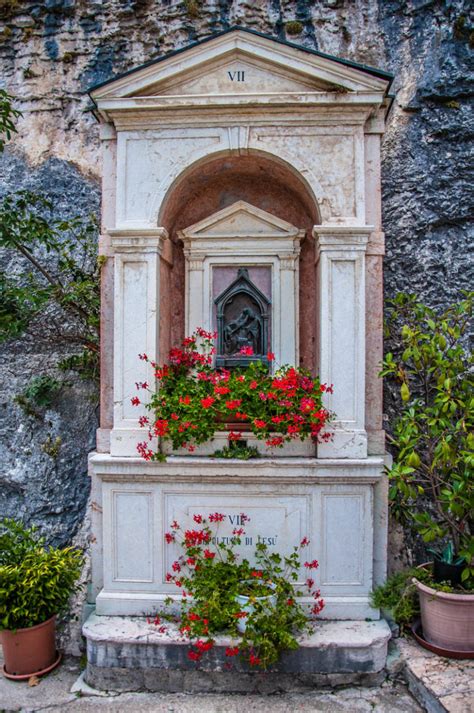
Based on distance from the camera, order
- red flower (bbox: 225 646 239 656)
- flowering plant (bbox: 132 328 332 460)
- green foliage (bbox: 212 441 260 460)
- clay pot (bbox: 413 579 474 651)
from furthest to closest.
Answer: green foliage (bbox: 212 441 260 460)
flowering plant (bbox: 132 328 332 460)
clay pot (bbox: 413 579 474 651)
red flower (bbox: 225 646 239 656)

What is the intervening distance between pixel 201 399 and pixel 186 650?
173cm

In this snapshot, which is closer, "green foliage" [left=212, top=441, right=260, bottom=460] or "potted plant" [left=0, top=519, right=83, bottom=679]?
"potted plant" [left=0, top=519, right=83, bottom=679]

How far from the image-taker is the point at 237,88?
429 centimetres

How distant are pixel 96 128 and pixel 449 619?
7.32 m

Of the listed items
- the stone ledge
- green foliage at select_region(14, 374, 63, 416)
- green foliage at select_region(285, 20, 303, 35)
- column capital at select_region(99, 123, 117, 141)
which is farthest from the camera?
green foliage at select_region(285, 20, 303, 35)

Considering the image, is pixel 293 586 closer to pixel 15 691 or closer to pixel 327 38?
pixel 15 691

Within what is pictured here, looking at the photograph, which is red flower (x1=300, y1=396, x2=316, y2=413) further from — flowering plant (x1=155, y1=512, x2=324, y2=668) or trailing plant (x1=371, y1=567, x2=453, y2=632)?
trailing plant (x1=371, y1=567, x2=453, y2=632)

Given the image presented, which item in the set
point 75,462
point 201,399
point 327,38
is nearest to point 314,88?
point 201,399

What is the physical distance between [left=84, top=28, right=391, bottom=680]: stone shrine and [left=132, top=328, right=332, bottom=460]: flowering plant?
143mm

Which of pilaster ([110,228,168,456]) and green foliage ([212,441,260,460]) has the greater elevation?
pilaster ([110,228,168,456])

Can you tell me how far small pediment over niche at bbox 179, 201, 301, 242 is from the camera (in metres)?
4.65

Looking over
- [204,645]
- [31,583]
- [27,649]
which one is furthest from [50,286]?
[204,645]

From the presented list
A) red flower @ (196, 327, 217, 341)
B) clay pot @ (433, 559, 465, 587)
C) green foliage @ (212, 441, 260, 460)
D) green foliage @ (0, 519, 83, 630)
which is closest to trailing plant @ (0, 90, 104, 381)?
red flower @ (196, 327, 217, 341)

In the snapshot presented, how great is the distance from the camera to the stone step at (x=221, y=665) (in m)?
3.73
